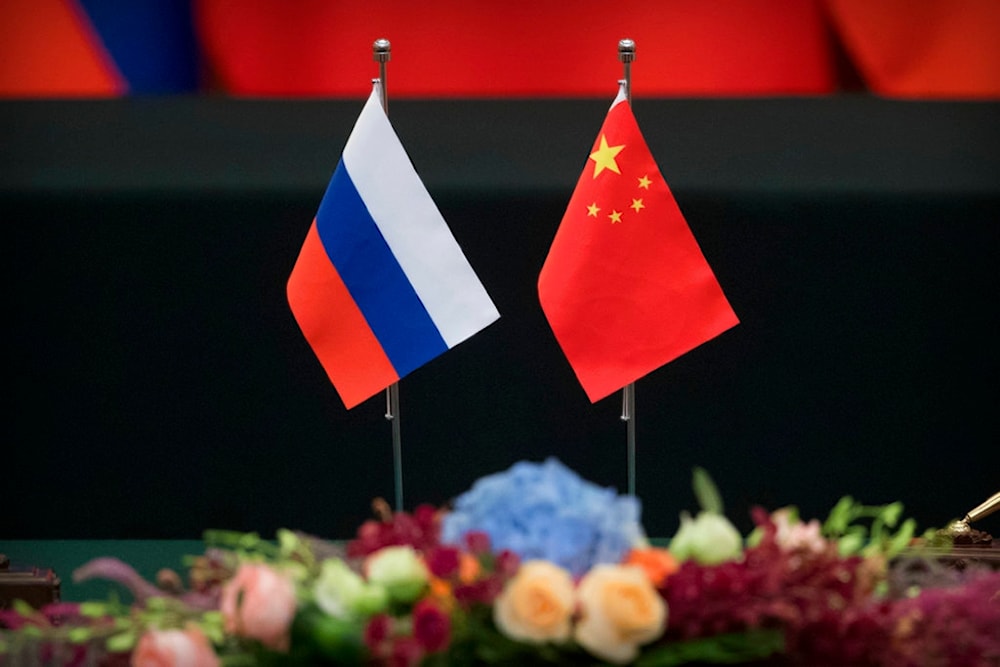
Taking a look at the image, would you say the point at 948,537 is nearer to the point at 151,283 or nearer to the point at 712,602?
the point at 712,602

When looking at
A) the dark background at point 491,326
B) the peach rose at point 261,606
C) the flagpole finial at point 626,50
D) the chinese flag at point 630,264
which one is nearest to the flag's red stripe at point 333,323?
the chinese flag at point 630,264

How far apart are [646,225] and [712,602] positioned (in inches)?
80.9

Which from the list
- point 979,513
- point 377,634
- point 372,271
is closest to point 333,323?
point 372,271

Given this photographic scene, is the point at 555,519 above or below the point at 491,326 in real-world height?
below

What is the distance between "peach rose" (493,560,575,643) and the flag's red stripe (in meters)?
2.12

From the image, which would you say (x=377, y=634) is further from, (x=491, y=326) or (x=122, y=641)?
(x=491, y=326)

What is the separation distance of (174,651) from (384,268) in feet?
6.93

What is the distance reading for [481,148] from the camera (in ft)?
14.8

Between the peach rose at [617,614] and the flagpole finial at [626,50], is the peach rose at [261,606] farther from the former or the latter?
the flagpole finial at [626,50]

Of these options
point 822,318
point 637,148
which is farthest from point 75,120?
point 822,318

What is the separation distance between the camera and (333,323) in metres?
3.35

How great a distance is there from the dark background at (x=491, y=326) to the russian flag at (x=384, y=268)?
1.21 m

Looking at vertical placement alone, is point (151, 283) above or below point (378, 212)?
above

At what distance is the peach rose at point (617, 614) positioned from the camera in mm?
1222
